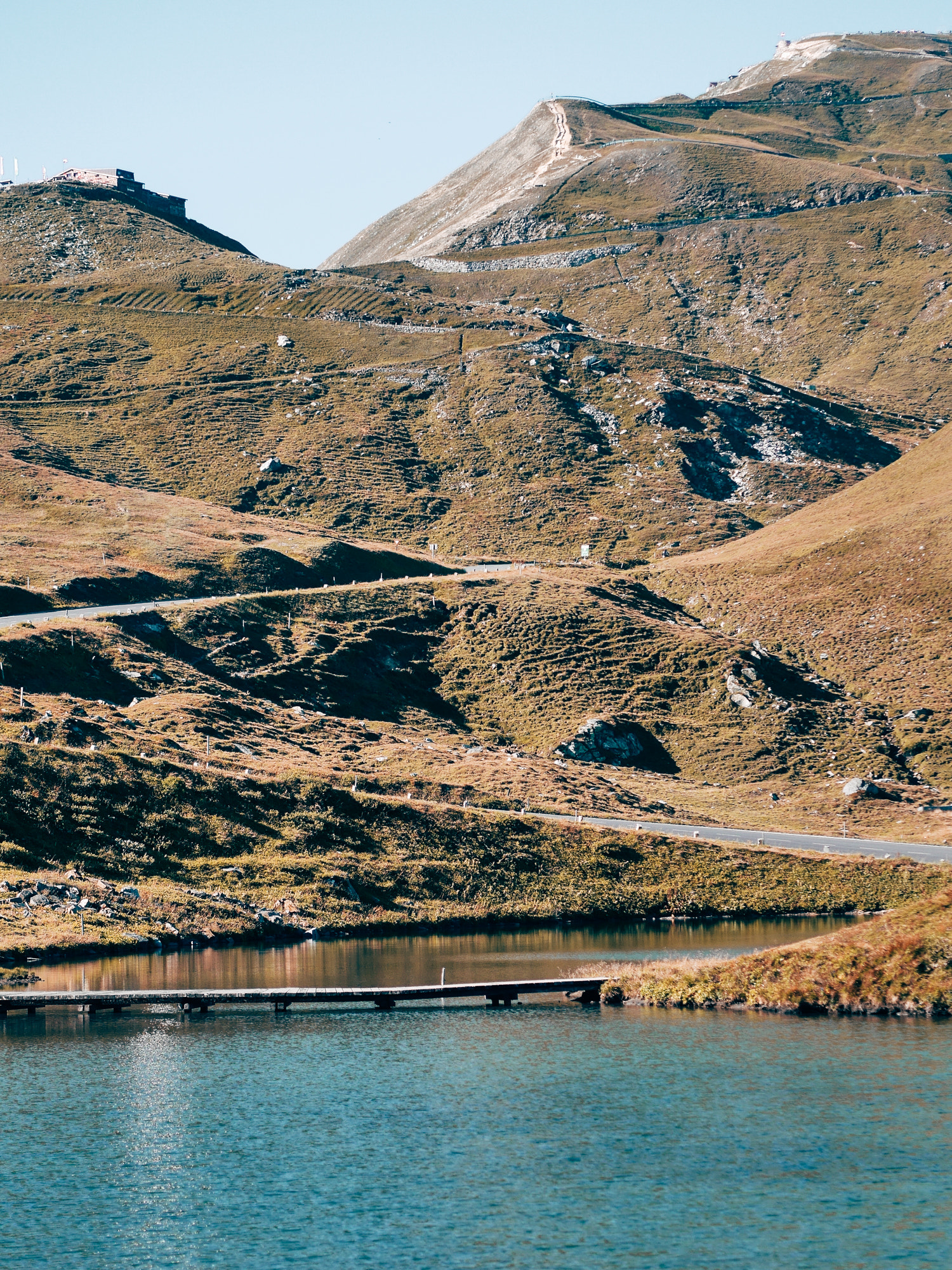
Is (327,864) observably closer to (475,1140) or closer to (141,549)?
(475,1140)

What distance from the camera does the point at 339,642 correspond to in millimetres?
134000

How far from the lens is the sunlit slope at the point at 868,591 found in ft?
431

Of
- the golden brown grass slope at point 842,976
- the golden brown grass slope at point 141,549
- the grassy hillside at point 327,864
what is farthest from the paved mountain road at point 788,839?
the golden brown grass slope at point 842,976

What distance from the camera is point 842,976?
2079 inches

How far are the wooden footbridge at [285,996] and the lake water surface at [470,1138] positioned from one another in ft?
2.33

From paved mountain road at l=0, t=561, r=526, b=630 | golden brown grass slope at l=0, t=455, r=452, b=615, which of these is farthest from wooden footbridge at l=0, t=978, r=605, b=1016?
golden brown grass slope at l=0, t=455, r=452, b=615

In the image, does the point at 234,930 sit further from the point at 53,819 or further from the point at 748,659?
the point at 748,659

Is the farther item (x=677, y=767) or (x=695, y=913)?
(x=677, y=767)

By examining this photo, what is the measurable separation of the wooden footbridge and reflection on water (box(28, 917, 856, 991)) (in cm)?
235

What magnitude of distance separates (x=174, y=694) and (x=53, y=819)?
32.9m

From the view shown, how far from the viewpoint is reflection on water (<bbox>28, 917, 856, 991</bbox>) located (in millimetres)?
60875

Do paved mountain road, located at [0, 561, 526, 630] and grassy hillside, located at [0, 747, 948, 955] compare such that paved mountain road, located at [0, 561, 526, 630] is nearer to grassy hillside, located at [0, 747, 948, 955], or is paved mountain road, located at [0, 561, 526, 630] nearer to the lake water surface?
grassy hillside, located at [0, 747, 948, 955]

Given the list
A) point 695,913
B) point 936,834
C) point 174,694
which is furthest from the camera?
point 174,694

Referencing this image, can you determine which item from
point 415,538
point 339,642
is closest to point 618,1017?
point 339,642
